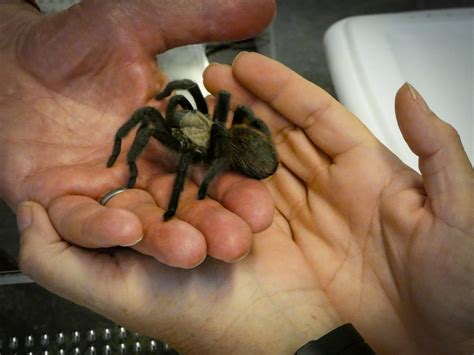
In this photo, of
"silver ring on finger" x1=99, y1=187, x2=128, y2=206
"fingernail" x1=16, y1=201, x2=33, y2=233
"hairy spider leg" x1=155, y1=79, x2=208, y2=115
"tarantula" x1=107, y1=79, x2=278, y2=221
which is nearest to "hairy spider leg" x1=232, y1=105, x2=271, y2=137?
"tarantula" x1=107, y1=79, x2=278, y2=221

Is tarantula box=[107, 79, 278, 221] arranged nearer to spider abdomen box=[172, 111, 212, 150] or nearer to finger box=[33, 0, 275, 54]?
spider abdomen box=[172, 111, 212, 150]

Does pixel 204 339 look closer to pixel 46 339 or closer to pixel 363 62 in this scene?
pixel 46 339

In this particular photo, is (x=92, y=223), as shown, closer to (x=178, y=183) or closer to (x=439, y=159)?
(x=178, y=183)

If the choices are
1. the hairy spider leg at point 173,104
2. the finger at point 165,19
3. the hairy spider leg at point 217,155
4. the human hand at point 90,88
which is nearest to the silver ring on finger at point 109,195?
the human hand at point 90,88

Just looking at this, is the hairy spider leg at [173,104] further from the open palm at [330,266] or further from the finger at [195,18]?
the open palm at [330,266]

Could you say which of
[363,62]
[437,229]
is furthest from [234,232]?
[363,62]

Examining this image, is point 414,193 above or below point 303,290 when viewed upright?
above
